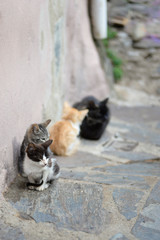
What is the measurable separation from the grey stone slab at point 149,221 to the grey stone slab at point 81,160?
1.09m

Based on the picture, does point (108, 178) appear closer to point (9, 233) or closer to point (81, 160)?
point (81, 160)

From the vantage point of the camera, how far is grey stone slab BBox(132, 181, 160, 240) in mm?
2484

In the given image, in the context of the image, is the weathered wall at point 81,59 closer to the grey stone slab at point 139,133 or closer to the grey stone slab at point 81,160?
the grey stone slab at point 139,133

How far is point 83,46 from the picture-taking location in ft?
21.2

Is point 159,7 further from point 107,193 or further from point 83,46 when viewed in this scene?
point 107,193

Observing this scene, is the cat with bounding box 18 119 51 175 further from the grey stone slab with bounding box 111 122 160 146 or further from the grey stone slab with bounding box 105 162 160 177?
the grey stone slab with bounding box 111 122 160 146

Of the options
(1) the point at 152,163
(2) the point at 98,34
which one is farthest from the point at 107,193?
(2) the point at 98,34

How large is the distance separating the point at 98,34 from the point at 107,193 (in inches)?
176

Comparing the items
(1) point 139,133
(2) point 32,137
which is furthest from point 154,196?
(1) point 139,133

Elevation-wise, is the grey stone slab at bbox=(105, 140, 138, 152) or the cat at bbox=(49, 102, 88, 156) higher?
the cat at bbox=(49, 102, 88, 156)

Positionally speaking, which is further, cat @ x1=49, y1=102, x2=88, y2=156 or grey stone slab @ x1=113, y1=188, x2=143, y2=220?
cat @ x1=49, y1=102, x2=88, y2=156

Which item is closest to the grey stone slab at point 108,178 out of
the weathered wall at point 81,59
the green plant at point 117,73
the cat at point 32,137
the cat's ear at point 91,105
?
the cat at point 32,137


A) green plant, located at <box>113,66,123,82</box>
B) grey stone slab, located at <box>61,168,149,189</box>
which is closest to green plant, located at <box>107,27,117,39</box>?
green plant, located at <box>113,66,123,82</box>

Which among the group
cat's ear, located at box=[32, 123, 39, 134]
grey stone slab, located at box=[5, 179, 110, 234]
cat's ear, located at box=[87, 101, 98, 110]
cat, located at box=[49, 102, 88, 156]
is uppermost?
cat's ear, located at box=[32, 123, 39, 134]
